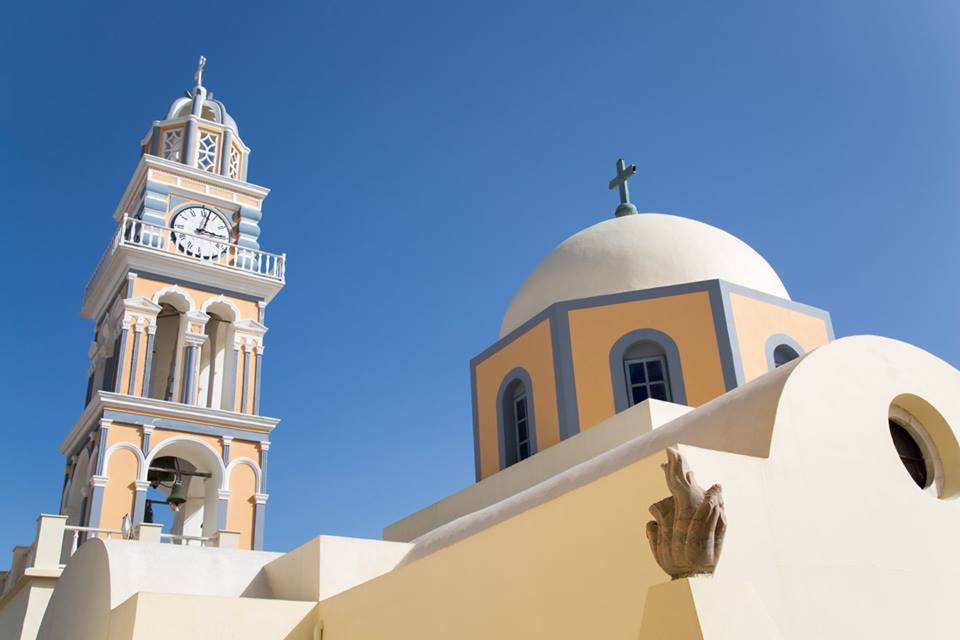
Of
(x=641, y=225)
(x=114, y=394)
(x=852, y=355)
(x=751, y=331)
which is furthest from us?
(x=114, y=394)

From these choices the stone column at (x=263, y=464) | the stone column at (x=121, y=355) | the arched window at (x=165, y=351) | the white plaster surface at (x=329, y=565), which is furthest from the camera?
the arched window at (x=165, y=351)

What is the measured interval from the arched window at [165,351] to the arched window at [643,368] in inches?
370

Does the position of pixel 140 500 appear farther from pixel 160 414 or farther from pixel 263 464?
pixel 263 464

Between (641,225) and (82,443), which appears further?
(82,443)

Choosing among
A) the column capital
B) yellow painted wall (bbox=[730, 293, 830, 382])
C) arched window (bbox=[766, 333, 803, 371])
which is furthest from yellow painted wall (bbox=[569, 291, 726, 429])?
the column capital

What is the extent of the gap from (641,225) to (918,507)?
19.6 ft

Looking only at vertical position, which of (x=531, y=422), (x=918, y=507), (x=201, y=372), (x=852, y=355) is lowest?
(x=918, y=507)

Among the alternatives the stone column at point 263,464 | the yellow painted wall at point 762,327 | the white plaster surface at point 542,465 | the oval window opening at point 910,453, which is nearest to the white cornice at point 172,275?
the stone column at point 263,464

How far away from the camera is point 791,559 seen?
4.88m

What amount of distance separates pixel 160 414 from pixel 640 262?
8.74 metres

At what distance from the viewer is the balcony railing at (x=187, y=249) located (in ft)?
52.2

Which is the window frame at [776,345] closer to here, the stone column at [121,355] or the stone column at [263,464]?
the stone column at [263,464]

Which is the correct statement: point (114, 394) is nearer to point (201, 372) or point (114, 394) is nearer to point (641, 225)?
point (201, 372)

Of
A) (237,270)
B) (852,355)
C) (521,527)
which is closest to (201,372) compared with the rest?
(237,270)
